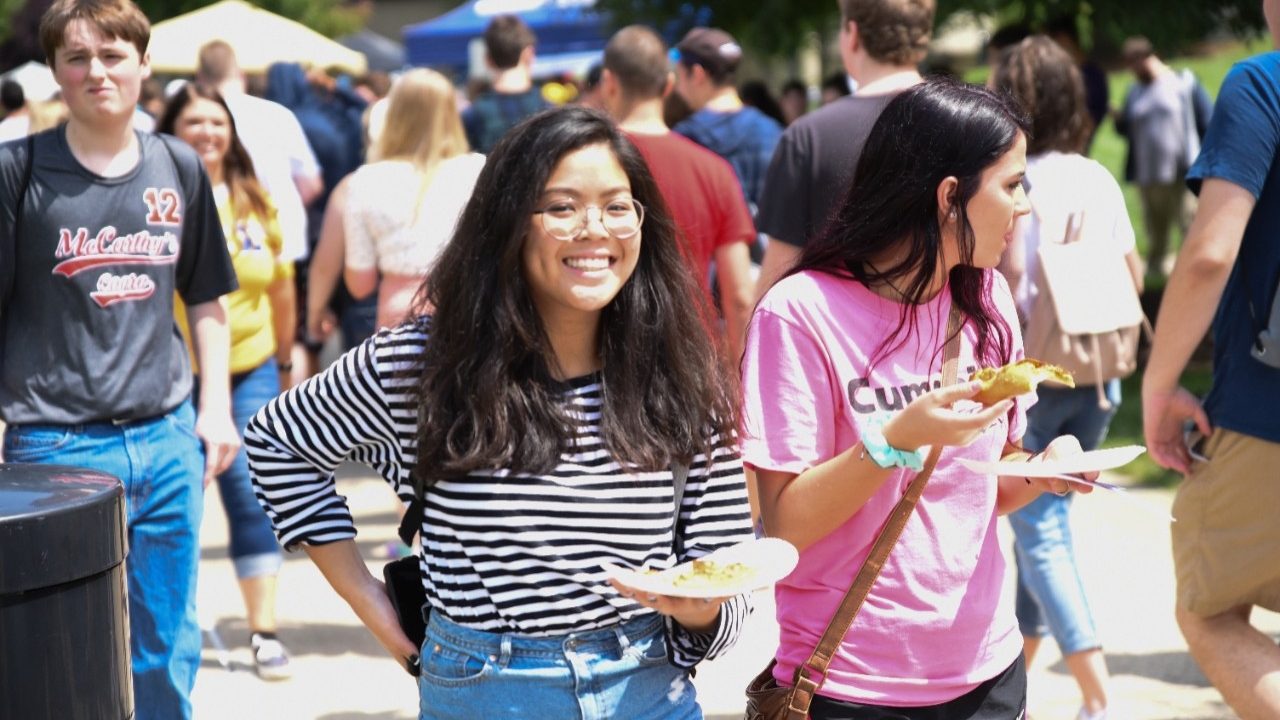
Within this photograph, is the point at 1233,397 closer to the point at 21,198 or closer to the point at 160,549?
the point at 160,549

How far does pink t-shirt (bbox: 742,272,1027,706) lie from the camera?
2.65 meters

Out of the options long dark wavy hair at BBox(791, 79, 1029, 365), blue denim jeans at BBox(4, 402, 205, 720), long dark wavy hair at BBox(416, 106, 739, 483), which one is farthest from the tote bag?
blue denim jeans at BBox(4, 402, 205, 720)

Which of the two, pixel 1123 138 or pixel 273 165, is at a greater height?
pixel 273 165

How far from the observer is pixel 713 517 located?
2.62m

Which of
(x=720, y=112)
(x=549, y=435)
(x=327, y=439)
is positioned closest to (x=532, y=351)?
(x=549, y=435)

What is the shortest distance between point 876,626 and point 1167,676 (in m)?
3.32

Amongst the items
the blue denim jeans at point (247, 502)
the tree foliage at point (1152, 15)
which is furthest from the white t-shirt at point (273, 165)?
the tree foliage at point (1152, 15)

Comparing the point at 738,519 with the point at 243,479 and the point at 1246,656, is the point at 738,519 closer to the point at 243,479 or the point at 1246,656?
the point at 1246,656

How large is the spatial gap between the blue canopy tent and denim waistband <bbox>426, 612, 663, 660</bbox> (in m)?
17.2

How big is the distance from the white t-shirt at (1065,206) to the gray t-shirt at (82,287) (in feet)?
8.43

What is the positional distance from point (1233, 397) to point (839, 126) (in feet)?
5.22

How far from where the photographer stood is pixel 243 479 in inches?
225

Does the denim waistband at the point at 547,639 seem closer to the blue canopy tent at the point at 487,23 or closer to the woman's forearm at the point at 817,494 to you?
the woman's forearm at the point at 817,494

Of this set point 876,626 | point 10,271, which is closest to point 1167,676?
point 876,626
